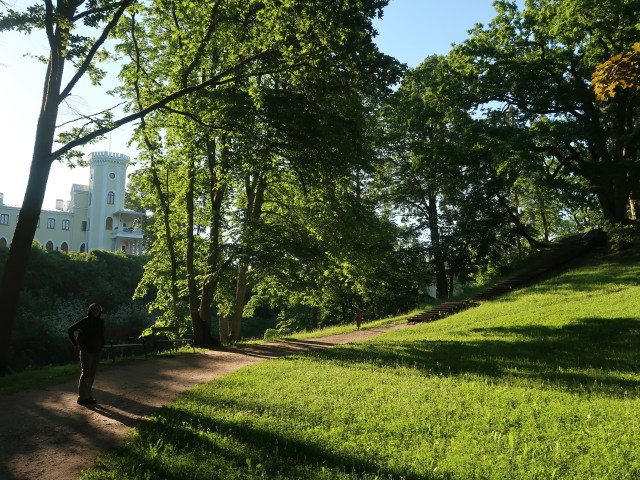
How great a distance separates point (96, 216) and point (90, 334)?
210 ft

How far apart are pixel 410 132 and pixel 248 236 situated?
1674 cm

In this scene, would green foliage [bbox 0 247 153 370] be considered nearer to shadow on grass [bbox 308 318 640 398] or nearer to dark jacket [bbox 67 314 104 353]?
shadow on grass [bbox 308 318 640 398]

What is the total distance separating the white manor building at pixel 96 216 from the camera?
213 ft

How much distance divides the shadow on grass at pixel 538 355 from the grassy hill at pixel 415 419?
0.04 meters

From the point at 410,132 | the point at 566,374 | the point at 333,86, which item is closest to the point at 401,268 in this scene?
the point at 410,132

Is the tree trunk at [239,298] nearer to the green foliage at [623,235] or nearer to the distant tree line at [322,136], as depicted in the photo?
the distant tree line at [322,136]

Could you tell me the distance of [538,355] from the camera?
11133 millimetres

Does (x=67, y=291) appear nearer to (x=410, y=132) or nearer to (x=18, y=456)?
(x=410, y=132)

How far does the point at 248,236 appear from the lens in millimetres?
16875

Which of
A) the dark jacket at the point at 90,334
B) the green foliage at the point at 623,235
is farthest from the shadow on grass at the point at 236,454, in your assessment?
the green foliage at the point at 623,235

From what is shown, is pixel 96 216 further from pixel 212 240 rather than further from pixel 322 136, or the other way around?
pixel 322 136

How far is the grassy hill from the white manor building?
60.6 meters

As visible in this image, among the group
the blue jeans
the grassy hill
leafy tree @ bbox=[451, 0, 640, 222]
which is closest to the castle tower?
leafy tree @ bbox=[451, 0, 640, 222]

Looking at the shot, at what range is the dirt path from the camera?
5.19 metres
